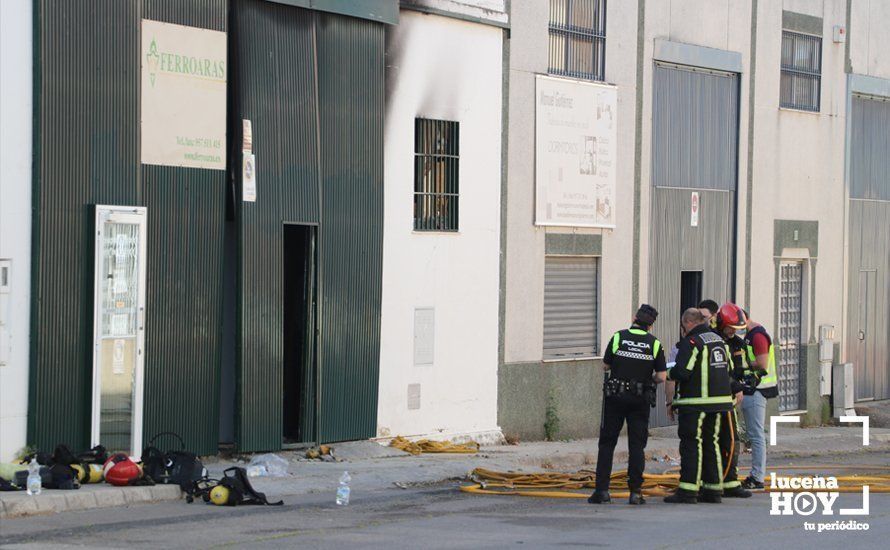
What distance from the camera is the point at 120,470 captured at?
13391mm

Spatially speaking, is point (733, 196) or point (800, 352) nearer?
point (733, 196)

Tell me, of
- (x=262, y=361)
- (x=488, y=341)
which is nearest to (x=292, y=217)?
(x=262, y=361)

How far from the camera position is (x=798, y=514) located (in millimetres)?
13469

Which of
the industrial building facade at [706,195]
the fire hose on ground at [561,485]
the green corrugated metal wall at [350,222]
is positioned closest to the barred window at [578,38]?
the industrial building facade at [706,195]

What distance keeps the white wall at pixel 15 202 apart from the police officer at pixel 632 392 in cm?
554

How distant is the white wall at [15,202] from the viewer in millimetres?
13727

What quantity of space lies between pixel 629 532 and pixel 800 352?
14.6 metres

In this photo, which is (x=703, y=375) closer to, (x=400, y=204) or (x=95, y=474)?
(x=400, y=204)

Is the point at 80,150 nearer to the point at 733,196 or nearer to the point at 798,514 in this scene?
the point at 798,514

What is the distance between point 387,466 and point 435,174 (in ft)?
14.1

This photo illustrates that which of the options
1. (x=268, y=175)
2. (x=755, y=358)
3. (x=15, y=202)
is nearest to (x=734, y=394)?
(x=755, y=358)

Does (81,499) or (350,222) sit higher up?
(350,222)

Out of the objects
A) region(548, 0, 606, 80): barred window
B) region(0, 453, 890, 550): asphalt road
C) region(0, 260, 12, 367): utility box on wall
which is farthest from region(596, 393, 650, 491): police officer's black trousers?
region(548, 0, 606, 80): barred window

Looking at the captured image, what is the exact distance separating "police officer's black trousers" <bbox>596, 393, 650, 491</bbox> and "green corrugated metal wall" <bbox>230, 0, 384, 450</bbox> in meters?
4.12
